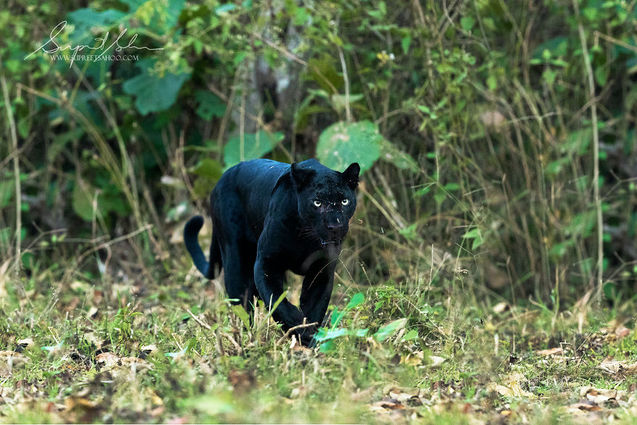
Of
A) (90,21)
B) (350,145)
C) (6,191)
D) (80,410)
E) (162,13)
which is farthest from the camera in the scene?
(6,191)

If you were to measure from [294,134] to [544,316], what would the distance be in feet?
7.07

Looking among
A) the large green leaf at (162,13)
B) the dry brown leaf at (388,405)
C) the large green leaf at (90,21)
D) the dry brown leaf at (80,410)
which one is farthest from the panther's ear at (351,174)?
the large green leaf at (90,21)

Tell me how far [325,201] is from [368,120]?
235cm

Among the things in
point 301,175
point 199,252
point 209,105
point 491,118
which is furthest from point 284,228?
point 209,105

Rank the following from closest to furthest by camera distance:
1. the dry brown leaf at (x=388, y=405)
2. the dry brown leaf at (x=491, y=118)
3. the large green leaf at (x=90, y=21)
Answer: the dry brown leaf at (x=388, y=405), the dry brown leaf at (x=491, y=118), the large green leaf at (x=90, y=21)

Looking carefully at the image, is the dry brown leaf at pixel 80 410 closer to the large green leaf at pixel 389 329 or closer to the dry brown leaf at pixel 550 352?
the large green leaf at pixel 389 329

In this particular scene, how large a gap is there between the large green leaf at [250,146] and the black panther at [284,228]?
1489 millimetres

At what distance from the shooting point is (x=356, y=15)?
19.8ft

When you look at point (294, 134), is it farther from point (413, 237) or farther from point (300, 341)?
point (300, 341)

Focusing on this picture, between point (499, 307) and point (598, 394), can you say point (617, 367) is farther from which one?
point (499, 307)

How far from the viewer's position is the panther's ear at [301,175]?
3631 mm

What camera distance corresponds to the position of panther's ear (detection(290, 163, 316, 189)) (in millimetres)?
3631

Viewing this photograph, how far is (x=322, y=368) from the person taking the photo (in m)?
3.29

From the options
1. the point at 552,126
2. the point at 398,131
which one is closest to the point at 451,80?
the point at 398,131
